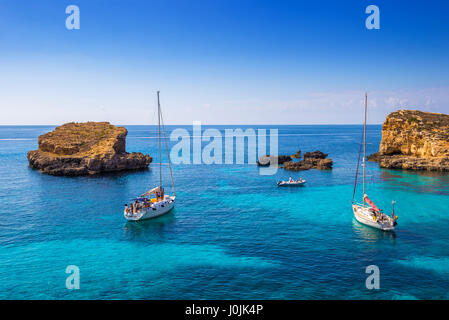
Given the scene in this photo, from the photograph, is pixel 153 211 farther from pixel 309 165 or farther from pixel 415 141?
pixel 415 141

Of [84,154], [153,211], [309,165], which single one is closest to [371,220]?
[153,211]

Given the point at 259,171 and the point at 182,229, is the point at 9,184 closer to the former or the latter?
the point at 182,229

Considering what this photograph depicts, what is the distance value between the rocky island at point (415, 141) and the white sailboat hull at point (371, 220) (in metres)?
43.2

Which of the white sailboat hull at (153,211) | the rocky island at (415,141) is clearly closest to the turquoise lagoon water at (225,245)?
the white sailboat hull at (153,211)

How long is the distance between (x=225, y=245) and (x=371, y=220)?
16.9 metres

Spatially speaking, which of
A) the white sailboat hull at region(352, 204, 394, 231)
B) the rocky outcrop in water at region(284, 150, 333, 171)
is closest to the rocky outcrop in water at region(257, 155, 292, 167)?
the rocky outcrop in water at region(284, 150, 333, 171)

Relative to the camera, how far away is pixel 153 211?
39844mm

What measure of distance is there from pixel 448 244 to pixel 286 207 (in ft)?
64.0

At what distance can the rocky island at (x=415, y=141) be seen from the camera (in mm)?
69812

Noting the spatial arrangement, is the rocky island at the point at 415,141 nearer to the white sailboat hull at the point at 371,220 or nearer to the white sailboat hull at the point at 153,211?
the white sailboat hull at the point at 371,220

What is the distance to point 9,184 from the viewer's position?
59.4 meters
